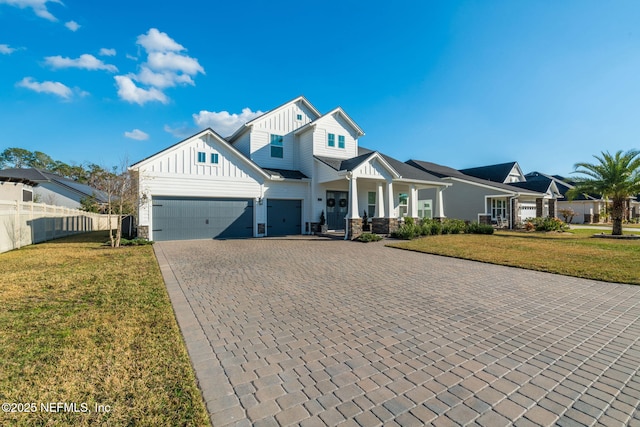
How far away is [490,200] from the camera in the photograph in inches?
967

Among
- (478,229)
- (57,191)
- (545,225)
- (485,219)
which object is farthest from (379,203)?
(57,191)

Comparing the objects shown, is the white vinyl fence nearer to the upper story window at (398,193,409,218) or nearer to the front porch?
the front porch

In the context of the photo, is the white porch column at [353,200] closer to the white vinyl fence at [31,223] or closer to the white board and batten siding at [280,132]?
the white board and batten siding at [280,132]

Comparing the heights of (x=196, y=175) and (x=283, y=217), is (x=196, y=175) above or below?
above

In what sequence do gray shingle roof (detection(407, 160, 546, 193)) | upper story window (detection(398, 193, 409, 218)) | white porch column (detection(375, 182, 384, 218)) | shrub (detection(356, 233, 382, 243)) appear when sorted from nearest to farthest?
shrub (detection(356, 233, 382, 243)) < white porch column (detection(375, 182, 384, 218)) < upper story window (detection(398, 193, 409, 218)) < gray shingle roof (detection(407, 160, 546, 193))

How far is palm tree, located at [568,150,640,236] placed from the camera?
55.5 feet

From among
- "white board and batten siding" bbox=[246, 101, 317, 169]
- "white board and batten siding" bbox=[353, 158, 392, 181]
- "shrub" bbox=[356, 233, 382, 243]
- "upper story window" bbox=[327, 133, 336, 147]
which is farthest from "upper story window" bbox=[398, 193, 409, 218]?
"white board and batten siding" bbox=[246, 101, 317, 169]

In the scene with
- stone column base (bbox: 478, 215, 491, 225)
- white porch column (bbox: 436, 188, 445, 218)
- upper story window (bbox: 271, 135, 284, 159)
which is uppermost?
upper story window (bbox: 271, 135, 284, 159)

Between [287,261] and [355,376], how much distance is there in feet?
21.6

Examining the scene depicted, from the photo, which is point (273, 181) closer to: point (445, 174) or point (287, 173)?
point (287, 173)

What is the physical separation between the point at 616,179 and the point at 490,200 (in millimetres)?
8080

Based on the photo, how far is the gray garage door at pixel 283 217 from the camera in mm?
17531

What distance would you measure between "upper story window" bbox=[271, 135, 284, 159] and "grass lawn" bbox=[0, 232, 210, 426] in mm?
13636

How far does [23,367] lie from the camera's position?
3.03 m
